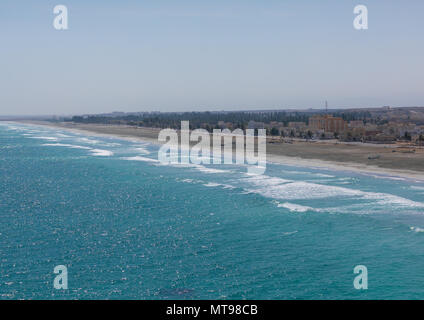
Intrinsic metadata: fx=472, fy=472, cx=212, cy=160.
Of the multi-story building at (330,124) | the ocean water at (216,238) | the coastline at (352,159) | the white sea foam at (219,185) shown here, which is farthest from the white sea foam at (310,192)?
the multi-story building at (330,124)

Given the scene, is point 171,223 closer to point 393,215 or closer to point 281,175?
point 393,215

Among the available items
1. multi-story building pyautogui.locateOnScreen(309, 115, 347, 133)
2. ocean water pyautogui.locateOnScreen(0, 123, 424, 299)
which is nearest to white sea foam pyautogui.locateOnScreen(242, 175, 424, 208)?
ocean water pyautogui.locateOnScreen(0, 123, 424, 299)

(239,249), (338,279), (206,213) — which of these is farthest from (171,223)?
(338,279)

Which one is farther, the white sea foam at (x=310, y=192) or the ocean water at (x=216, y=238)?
the white sea foam at (x=310, y=192)

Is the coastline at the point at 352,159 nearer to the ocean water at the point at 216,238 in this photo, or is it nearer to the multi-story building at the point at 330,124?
the ocean water at the point at 216,238

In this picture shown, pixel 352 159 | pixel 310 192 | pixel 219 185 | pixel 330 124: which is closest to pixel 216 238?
pixel 310 192

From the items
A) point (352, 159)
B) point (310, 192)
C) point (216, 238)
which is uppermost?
point (352, 159)

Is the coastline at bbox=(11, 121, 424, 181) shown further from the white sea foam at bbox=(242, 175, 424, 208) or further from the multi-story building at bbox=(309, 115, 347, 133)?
the multi-story building at bbox=(309, 115, 347, 133)

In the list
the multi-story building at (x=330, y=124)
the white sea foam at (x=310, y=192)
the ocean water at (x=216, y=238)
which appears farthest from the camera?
the multi-story building at (x=330, y=124)

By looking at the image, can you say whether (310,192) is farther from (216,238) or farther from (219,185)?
(216,238)
